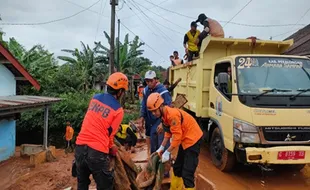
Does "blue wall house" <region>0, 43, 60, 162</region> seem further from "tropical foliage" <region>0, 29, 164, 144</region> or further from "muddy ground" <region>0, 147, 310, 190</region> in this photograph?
"tropical foliage" <region>0, 29, 164, 144</region>

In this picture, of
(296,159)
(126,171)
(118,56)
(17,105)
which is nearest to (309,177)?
(296,159)

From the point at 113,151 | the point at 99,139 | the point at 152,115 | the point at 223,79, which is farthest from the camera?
the point at 152,115

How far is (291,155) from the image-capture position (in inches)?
176

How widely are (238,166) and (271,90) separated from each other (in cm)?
183

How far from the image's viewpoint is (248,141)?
15.0ft

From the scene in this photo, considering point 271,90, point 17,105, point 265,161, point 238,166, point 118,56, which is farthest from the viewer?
point 118,56

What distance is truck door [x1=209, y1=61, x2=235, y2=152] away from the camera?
16.6ft

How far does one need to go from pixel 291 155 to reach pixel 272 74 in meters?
1.51

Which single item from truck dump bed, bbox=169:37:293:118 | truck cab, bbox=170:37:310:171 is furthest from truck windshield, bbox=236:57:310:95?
truck dump bed, bbox=169:37:293:118

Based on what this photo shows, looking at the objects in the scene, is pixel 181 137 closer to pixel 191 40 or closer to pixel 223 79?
pixel 223 79

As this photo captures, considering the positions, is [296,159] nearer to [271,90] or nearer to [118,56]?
[271,90]

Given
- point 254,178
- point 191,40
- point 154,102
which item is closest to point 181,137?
point 154,102

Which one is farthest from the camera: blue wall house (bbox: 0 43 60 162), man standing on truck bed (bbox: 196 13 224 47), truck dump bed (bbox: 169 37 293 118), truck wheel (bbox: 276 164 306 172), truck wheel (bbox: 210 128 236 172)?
blue wall house (bbox: 0 43 60 162)

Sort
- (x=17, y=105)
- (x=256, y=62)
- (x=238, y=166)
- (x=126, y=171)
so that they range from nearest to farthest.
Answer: (x=126, y=171), (x=256, y=62), (x=238, y=166), (x=17, y=105)
